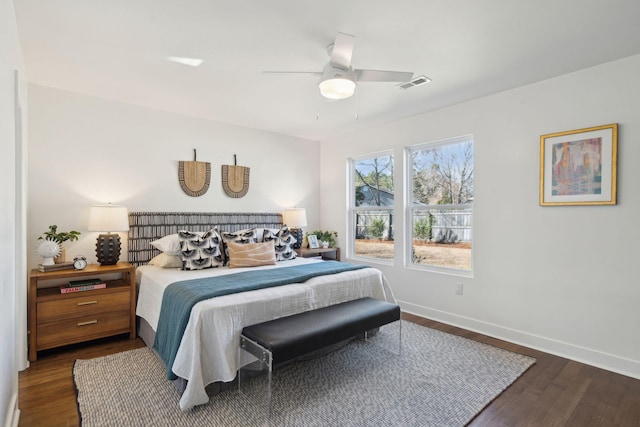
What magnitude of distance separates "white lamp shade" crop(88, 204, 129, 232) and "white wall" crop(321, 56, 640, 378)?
338cm

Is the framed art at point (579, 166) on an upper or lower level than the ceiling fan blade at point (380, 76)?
lower

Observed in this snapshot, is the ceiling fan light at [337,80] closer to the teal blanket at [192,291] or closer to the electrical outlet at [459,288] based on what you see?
the teal blanket at [192,291]

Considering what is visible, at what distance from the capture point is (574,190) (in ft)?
9.41

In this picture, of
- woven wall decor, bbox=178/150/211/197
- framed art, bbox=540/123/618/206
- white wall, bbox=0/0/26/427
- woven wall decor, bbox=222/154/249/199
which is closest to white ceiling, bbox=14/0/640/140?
white wall, bbox=0/0/26/427

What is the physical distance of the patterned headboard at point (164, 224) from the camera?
369cm

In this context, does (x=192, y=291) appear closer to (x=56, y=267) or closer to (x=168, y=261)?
(x=168, y=261)

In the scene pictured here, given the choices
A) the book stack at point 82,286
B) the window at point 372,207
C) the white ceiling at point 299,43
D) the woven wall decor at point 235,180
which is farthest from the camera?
the window at point 372,207

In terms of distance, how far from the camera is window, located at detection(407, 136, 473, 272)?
3.76m

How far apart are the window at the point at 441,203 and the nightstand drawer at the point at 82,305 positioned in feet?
10.8

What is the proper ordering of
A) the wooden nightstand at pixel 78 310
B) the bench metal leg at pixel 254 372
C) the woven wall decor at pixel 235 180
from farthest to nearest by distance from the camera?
the woven wall decor at pixel 235 180 < the wooden nightstand at pixel 78 310 < the bench metal leg at pixel 254 372

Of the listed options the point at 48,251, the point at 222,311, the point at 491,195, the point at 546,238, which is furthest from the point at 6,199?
the point at 546,238

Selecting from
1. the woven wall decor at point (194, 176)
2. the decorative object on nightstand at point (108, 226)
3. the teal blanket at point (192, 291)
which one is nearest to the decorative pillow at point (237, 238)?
the teal blanket at point (192, 291)

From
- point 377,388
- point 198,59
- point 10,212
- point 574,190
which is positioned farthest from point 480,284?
point 10,212

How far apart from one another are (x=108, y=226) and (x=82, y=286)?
0.59 metres
